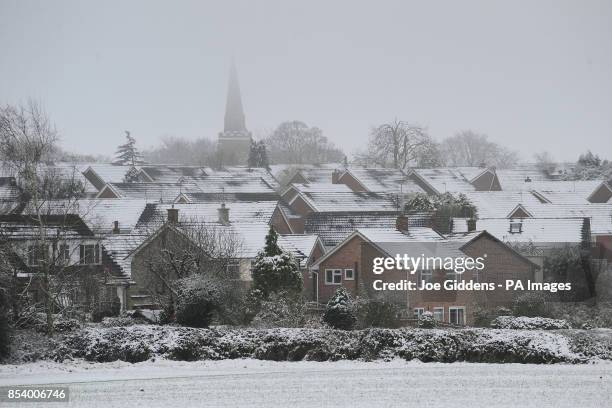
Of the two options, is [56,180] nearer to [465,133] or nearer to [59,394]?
[59,394]

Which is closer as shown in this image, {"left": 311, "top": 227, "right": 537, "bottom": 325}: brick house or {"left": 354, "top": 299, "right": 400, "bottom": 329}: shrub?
{"left": 354, "top": 299, "right": 400, "bottom": 329}: shrub

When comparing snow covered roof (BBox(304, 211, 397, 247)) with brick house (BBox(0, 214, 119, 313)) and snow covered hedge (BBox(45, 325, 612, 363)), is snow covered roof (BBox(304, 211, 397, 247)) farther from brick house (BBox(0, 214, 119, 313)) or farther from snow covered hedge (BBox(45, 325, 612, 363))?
snow covered hedge (BBox(45, 325, 612, 363))

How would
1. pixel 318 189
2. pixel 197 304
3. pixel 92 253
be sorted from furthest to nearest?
pixel 318 189 → pixel 92 253 → pixel 197 304

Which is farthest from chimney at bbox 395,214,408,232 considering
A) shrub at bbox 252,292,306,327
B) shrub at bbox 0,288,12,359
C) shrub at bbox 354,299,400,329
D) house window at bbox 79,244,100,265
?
shrub at bbox 0,288,12,359

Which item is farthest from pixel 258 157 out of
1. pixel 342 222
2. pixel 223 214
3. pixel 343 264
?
pixel 343 264

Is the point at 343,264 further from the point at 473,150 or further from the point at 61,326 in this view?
the point at 473,150

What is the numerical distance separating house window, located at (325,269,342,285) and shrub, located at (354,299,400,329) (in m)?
9.64

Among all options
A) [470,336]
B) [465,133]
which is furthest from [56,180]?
[465,133]

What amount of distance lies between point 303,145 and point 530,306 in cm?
9458

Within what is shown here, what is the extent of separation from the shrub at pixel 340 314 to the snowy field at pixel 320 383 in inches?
264

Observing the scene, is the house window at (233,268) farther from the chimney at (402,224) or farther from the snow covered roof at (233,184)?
the snow covered roof at (233,184)

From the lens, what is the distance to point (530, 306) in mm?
42938

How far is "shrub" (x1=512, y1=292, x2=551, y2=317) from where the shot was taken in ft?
140

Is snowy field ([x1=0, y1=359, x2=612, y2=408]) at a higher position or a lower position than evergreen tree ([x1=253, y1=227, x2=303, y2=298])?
lower
